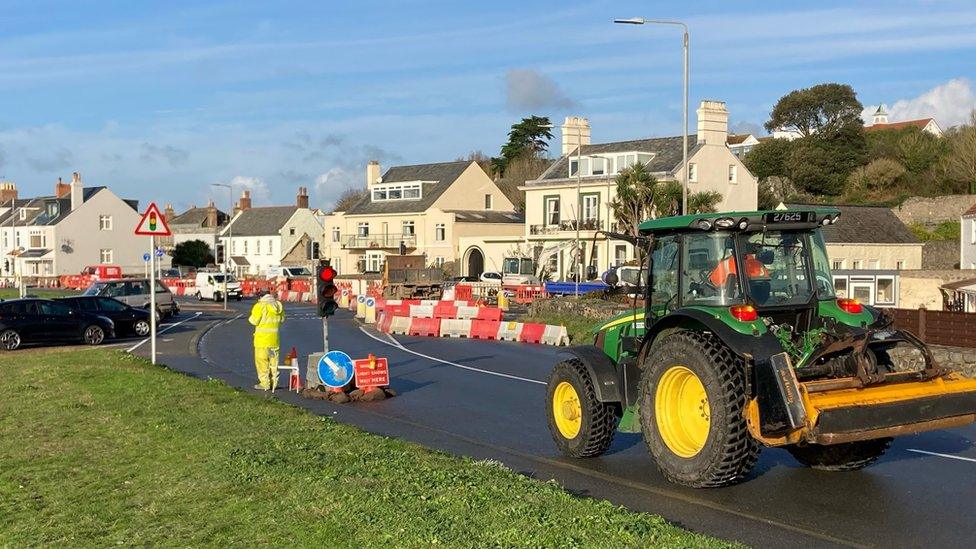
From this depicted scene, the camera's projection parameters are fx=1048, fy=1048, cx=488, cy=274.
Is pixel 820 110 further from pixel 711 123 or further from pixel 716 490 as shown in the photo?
pixel 716 490

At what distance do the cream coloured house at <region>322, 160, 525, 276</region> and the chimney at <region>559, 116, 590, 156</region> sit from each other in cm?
942

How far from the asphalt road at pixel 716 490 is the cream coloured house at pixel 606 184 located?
1575 inches

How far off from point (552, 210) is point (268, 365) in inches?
1899

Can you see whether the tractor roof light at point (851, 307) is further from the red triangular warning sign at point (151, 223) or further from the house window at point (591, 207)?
the house window at point (591, 207)

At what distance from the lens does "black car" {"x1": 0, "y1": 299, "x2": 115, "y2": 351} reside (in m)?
29.0

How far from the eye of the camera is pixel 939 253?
5559 centimetres

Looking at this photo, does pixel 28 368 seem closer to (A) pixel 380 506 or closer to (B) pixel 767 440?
(A) pixel 380 506

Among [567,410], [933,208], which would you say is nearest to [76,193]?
[933,208]

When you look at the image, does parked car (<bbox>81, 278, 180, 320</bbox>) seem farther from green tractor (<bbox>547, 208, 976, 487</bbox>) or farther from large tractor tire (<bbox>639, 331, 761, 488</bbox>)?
large tractor tire (<bbox>639, 331, 761, 488</bbox>)

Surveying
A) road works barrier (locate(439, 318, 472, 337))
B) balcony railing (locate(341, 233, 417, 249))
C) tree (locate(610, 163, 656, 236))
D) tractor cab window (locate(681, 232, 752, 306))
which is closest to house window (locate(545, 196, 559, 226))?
tree (locate(610, 163, 656, 236))

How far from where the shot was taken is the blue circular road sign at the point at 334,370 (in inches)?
687

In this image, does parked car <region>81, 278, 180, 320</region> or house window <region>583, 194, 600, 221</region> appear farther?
house window <region>583, 194, 600, 221</region>

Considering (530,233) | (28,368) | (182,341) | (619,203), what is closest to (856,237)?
(619,203)

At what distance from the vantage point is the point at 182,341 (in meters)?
30.8
